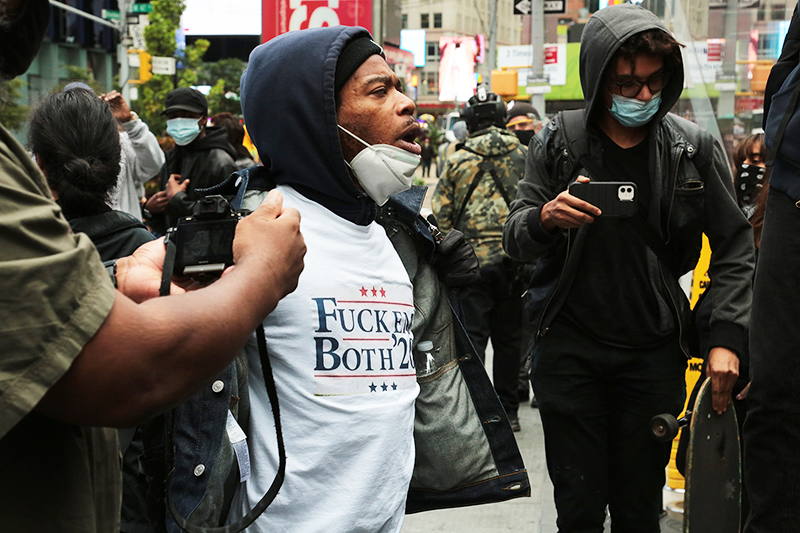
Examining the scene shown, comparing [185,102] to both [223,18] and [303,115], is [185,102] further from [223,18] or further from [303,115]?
[223,18]

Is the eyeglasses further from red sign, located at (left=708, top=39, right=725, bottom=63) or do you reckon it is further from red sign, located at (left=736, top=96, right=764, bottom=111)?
red sign, located at (left=708, top=39, right=725, bottom=63)

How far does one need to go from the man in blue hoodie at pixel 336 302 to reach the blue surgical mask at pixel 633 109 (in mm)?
1035

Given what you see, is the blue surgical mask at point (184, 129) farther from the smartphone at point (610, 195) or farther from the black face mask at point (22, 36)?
the black face mask at point (22, 36)

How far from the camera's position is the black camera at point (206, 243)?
1.24 meters

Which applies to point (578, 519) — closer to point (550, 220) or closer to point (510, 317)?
point (550, 220)

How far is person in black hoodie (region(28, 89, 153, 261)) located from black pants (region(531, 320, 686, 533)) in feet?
5.15

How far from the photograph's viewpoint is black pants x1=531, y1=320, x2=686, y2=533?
10.2 feet

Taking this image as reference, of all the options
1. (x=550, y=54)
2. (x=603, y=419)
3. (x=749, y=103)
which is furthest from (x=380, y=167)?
(x=550, y=54)

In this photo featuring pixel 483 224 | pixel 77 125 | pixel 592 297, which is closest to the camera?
pixel 77 125

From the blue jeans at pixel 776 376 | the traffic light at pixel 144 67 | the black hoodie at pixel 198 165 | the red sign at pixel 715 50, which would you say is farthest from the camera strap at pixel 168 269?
the traffic light at pixel 144 67

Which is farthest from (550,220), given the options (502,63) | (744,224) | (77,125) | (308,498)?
(502,63)

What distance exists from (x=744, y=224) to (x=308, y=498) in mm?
1969

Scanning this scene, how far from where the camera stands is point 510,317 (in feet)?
20.5

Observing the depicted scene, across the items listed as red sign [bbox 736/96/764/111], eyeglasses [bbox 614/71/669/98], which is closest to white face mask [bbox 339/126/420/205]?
eyeglasses [bbox 614/71/669/98]
